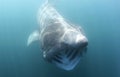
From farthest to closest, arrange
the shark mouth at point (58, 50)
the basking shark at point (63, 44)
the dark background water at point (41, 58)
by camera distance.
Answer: the dark background water at point (41, 58) < the shark mouth at point (58, 50) < the basking shark at point (63, 44)

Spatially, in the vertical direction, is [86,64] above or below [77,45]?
above

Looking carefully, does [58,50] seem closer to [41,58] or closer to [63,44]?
[63,44]

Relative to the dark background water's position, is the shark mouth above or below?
below

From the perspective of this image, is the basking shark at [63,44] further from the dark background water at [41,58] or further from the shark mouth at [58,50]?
the dark background water at [41,58]

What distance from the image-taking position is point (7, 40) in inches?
610

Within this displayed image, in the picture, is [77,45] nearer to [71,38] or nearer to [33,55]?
[71,38]

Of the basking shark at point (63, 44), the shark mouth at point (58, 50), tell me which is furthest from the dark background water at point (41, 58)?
the basking shark at point (63, 44)

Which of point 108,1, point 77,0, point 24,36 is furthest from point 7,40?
point 108,1

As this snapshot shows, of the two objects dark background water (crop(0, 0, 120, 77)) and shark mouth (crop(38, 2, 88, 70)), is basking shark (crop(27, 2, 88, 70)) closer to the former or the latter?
shark mouth (crop(38, 2, 88, 70))

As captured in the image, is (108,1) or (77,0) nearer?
(77,0)

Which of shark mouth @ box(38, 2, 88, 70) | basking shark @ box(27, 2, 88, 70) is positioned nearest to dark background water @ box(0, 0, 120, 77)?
shark mouth @ box(38, 2, 88, 70)

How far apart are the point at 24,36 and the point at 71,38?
792 centimetres

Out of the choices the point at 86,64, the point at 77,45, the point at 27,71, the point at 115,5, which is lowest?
the point at 77,45

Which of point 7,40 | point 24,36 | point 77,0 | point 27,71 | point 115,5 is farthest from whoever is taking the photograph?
point 115,5
